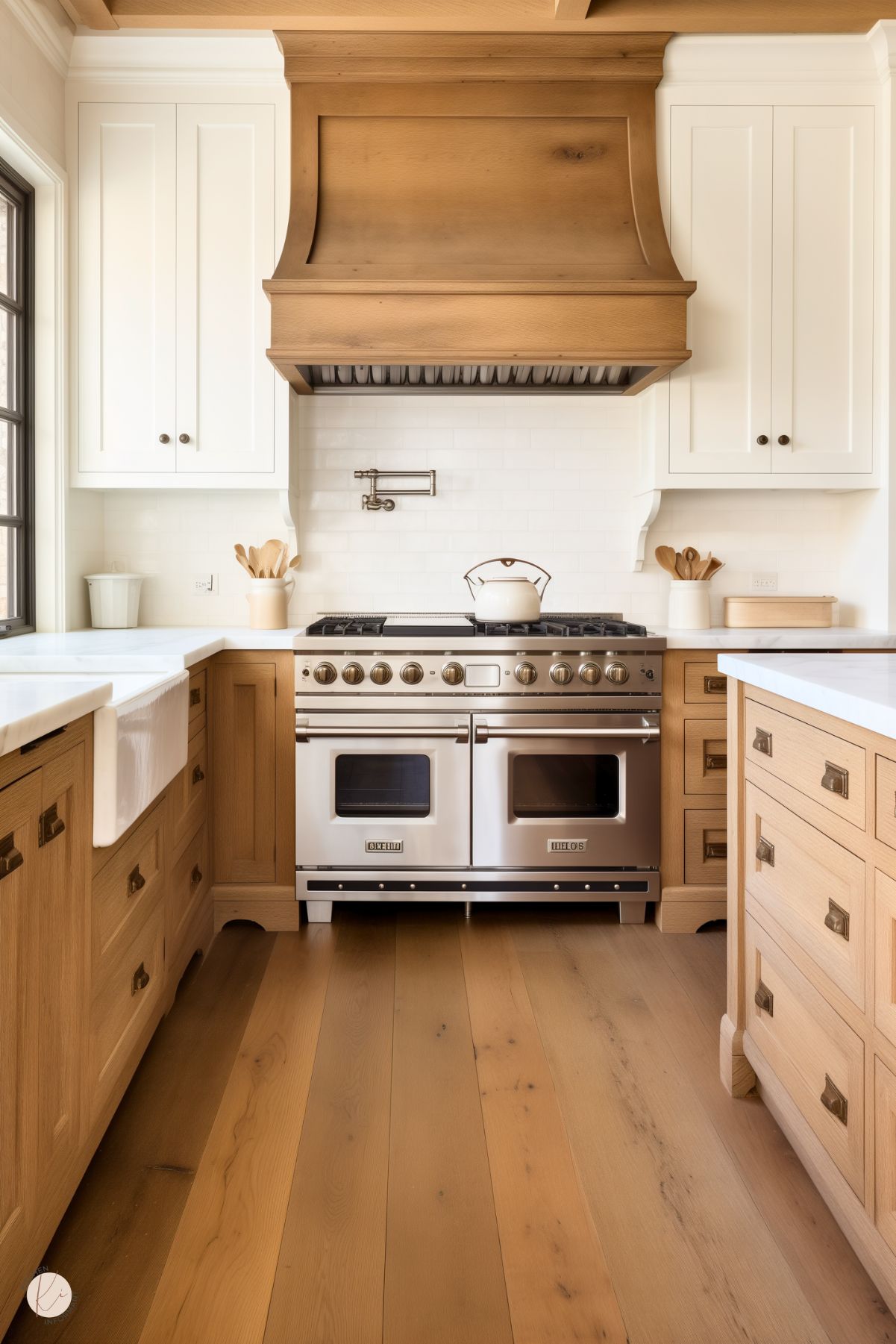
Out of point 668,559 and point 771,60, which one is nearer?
point 771,60

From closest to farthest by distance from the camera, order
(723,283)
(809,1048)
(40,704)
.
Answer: (40,704), (809,1048), (723,283)

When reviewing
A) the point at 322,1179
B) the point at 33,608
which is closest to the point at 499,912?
the point at 322,1179

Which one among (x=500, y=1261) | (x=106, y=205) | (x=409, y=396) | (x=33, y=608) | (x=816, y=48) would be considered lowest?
(x=500, y=1261)

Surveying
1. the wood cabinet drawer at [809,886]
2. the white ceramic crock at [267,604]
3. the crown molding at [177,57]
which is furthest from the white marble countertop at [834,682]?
the crown molding at [177,57]

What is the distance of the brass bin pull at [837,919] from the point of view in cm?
143

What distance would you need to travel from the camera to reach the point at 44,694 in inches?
57.8

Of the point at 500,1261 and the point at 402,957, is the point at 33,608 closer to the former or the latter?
the point at 402,957

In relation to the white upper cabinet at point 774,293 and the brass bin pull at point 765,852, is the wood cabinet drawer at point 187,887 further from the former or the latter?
the white upper cabinet at point 774,293

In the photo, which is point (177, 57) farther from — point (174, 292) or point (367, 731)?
point (367, 731)

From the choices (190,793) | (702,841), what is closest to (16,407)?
(190,793)

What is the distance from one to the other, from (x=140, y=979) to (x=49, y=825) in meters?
0.72

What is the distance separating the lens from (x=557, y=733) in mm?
2904

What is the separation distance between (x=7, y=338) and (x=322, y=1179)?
267 centimetres

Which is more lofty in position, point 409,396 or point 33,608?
point 409,396
